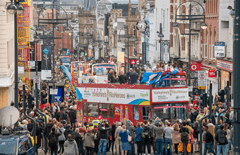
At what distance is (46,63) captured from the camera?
41938 millimetres

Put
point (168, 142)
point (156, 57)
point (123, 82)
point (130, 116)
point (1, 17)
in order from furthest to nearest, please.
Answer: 1. point (156, 57)
2. point (1, 17)
3. point (123, 82)
4. point (130, 116)
5. point (168, 142)

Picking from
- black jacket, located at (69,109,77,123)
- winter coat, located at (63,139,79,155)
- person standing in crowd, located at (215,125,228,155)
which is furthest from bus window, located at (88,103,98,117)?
person standing in crowd, located at (215,125,228,155)

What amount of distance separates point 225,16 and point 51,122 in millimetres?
26194

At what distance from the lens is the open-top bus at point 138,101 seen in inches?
1030

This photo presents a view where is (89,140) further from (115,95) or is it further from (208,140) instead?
(115,95)

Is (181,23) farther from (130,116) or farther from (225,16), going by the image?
(130,116)

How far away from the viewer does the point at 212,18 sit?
50562 mm

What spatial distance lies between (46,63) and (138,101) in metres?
16.7

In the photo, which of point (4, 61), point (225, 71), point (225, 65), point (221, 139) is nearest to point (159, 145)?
point (221, 139)

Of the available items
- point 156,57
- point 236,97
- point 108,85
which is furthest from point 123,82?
point 156,57

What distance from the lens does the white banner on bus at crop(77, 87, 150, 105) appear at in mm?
26609

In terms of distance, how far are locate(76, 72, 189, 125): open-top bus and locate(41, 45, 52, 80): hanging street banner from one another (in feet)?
37.9

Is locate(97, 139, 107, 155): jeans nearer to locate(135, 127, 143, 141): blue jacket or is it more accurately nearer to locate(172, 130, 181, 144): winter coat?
locate(135, 127, 143, 141): blue jacket

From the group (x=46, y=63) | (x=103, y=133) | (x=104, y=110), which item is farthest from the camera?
(x=46, y=63)
